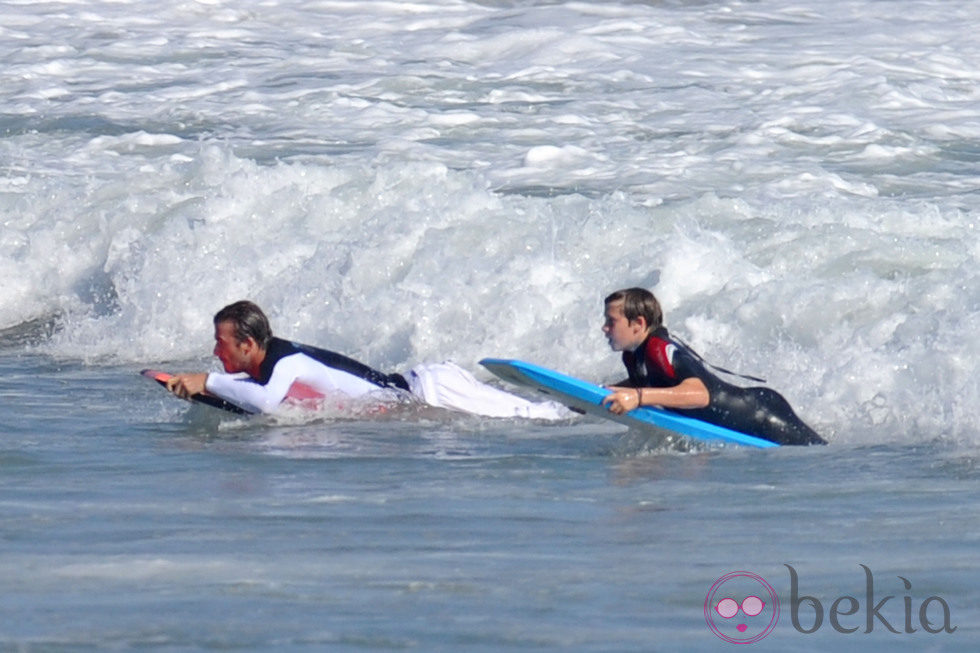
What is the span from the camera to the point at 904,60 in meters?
16.6

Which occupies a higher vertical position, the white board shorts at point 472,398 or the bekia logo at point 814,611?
the bekia logo at point 814,611

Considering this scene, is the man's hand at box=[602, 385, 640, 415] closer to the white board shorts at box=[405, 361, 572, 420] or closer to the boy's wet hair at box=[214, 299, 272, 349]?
the white board shorts at box=[405, 361, 572, 420]

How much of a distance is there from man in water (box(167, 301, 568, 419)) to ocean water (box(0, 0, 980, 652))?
14 centimetres

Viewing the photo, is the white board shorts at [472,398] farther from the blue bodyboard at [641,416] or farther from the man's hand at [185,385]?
the man's hand at [185,385]

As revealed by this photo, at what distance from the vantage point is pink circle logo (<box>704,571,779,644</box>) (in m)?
4.24

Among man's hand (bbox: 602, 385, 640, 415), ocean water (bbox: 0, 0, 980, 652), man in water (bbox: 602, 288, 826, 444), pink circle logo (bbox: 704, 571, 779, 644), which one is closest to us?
pink circle logo (bbox: 704, 571, 779, 644)

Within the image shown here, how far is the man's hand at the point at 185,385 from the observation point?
8008 mm

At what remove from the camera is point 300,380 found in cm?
830

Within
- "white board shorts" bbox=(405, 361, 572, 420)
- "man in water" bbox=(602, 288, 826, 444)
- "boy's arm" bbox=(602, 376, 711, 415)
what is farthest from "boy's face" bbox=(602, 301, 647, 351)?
"white board shorts" bbox=(405, 361, 572, 420)

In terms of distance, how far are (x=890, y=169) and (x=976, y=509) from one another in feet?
26.6

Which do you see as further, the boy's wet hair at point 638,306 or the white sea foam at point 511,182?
the white sea foam at point 511,182

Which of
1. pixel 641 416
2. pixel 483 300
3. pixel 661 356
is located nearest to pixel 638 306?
pixel 661 356

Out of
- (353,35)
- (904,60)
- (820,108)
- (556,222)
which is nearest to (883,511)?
(556,222)

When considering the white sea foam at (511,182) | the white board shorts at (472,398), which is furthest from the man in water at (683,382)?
the white board shorts at (472,398)
